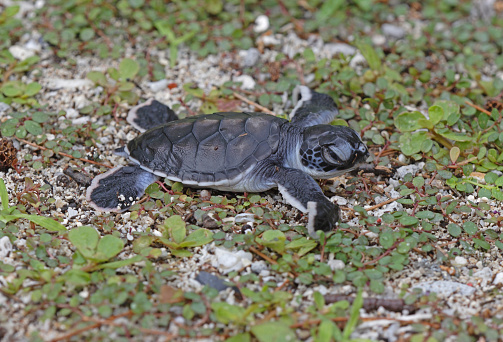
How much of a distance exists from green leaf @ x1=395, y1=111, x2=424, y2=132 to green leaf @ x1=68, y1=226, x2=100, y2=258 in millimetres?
1991

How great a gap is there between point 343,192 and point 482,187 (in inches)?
32.1

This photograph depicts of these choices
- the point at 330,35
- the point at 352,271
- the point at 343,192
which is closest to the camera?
the point at 352,271

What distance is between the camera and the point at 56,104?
357cm

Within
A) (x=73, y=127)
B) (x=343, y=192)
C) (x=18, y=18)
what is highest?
(x=18, y=18)

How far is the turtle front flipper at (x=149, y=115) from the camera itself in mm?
3275

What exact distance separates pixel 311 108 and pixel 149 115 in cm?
106

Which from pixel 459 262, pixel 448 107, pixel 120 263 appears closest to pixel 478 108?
pixel 448 107

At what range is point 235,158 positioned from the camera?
2.83 metres

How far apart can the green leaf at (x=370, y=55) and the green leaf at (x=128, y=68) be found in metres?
1.69

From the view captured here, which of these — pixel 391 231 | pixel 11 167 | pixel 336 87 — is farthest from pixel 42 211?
pixel 336 87

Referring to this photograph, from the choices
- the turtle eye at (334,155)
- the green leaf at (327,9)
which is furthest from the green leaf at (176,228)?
the green leaf at (327,9)

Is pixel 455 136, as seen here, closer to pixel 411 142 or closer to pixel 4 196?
pixel 411 142

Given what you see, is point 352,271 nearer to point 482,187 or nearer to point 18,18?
point 482,187

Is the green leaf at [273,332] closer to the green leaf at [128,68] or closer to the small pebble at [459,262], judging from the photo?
the small pebble at [459,262]
